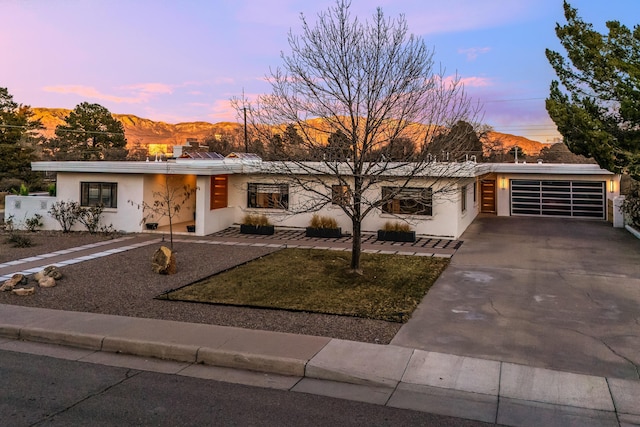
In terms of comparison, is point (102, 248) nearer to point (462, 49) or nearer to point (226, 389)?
point (226, 389)

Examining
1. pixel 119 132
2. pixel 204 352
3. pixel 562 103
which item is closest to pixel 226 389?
pixel 204 352

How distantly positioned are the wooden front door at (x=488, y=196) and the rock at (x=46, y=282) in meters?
22.7

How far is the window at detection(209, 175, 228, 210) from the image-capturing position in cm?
1875

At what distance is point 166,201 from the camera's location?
62.4 ft

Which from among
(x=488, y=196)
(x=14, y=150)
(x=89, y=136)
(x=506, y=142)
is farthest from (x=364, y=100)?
(x=506, y=142)

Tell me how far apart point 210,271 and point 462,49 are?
938cm

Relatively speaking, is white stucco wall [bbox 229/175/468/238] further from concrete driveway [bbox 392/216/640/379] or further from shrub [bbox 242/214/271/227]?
concrete driveway [bbox 392/216/640/379]

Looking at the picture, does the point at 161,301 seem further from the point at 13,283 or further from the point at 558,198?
the point at 558,198

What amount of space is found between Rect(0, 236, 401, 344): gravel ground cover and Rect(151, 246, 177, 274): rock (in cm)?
18

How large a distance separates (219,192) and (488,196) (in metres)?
16.1

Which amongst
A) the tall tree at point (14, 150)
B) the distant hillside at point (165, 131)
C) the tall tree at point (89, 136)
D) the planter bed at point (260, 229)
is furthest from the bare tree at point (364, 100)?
the distant hillside at point (165, 131)

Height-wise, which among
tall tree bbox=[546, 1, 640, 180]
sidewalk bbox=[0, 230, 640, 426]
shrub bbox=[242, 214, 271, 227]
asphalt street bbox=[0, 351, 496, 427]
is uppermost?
tall tree bbox=[546, 1, 640, 180]

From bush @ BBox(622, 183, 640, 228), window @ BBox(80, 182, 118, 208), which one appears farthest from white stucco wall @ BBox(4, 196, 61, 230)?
bush @ BBox(622, 183, 640, 228)

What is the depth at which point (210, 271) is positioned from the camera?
11.1 metres
